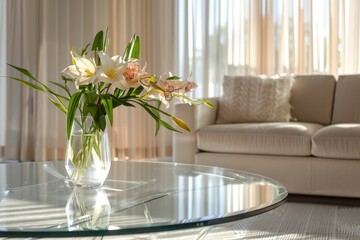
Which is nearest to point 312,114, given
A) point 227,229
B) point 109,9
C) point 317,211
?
point 317,211

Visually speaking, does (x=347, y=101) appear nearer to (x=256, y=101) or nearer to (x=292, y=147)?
(x=256, y=101)

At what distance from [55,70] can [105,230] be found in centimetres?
391

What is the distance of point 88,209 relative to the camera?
167 cm

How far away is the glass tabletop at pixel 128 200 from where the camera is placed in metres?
1.45

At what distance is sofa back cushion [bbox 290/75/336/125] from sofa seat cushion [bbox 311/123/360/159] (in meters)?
0.69

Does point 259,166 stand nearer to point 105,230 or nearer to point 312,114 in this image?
point 312,114

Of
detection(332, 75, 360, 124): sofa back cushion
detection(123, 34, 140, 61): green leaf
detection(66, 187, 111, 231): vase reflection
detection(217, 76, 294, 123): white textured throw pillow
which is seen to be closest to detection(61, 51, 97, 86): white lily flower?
detection(123, 34, 140, 61): green leaf

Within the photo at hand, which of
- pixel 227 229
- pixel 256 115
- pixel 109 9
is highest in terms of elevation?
pixel 109 9

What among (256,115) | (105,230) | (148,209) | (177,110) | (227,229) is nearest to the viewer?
(105,230)

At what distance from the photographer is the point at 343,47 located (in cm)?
484

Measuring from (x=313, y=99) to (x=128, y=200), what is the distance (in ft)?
8.80

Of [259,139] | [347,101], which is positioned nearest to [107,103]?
[259,139]

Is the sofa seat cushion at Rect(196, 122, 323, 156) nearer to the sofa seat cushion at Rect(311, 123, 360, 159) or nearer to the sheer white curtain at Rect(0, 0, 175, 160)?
the sofa seat cushion at Rect(311, 123, 360, 159)

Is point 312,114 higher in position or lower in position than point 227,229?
higher
